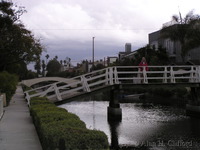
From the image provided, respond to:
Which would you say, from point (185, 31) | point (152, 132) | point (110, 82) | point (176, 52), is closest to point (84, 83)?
point (110, 82)

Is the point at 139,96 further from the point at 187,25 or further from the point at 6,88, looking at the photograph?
the point at 6,88

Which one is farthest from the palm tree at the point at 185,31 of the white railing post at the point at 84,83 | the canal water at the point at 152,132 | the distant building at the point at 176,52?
the white railing post at the point at 84,83

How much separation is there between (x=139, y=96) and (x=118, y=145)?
31872mm

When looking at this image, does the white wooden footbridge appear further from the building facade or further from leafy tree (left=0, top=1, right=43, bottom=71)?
the building facade

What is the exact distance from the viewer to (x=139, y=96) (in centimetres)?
4578

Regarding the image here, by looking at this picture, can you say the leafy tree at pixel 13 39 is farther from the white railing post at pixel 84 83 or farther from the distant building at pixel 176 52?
the distant building at pixel 176 52

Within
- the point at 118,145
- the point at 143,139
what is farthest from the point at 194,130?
the point at 118,145

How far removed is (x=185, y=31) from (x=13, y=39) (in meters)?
24.9

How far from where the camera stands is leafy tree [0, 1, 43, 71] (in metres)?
24.2

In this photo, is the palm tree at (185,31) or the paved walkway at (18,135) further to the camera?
the palm tree at (185,31)

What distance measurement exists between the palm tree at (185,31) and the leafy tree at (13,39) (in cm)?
2041

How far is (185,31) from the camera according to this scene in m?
42.6

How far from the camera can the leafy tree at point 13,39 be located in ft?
79.3

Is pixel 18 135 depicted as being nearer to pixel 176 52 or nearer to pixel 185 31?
pixel 185 31
